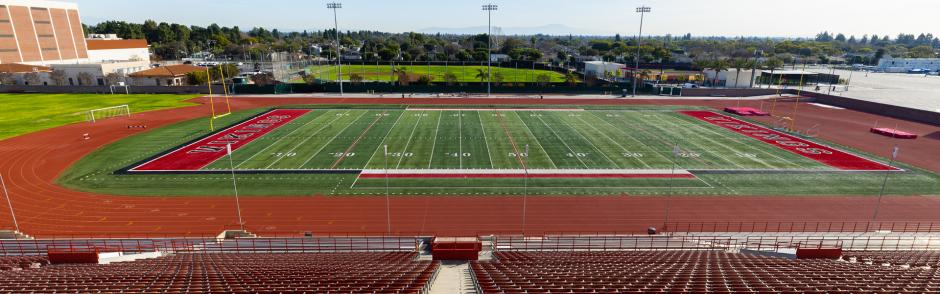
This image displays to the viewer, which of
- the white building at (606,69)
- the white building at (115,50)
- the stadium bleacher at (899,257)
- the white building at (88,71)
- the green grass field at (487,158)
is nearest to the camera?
the stadium bleacher at (899,257)

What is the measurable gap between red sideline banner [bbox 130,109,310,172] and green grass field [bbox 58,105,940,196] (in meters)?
1.55

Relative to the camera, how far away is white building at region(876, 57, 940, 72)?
140275 millimetres

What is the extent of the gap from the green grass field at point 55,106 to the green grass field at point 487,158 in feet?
47.2

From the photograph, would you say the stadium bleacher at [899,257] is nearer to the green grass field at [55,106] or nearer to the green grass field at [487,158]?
the green grass field at [487,158]

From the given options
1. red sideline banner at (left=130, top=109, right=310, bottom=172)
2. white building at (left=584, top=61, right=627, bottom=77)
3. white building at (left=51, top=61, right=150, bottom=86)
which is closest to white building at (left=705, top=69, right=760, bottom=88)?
white building at (left=584, top=61, right=627, bottom=77)

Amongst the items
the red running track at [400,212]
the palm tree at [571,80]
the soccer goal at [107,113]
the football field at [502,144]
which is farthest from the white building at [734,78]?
the soccer goal at [107,113]

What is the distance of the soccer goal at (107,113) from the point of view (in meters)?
52.6

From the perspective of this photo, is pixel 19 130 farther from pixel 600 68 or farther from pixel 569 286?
pixel 600 68

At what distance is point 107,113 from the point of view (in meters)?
55.8

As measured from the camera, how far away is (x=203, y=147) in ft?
130

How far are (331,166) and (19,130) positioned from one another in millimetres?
37645

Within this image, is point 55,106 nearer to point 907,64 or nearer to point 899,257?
point 899,257

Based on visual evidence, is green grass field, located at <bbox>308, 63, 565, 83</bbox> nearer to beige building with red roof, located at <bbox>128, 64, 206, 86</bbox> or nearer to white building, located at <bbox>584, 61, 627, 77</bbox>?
white building, located at <bbox>584, 61, 627, 77</bbox>

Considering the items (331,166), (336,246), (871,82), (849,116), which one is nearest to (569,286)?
(336,246)
